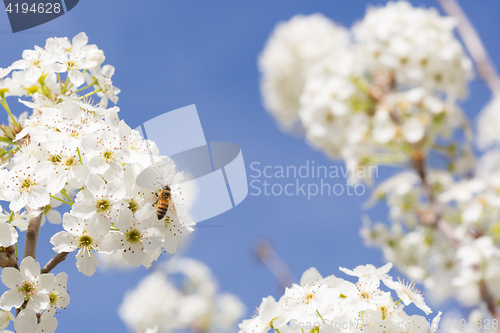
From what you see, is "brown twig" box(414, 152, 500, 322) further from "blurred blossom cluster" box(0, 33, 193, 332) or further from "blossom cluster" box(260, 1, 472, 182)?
"blurred blossom cluster" box(0, 33, 193, 332)

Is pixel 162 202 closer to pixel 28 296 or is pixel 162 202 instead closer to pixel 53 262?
pixel 53 262

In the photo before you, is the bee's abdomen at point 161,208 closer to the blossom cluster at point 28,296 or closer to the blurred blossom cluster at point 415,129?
the blossom cluster at point 28,296

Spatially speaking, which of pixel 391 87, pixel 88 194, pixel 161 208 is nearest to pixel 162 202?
pixel 161 208

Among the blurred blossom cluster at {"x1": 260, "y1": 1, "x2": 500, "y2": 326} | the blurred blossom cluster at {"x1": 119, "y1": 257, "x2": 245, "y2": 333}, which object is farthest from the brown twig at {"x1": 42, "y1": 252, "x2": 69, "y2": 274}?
the blurred blossom cluster at {"x1": 119, "y1": 257, "x2": 245, "y2": 333}

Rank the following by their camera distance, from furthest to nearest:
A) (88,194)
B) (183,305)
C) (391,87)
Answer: (183,305) → (391,87) → (88,194)

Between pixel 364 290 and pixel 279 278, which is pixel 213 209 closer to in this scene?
pixel 364 290

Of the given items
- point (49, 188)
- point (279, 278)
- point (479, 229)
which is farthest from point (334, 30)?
point (49, 188)

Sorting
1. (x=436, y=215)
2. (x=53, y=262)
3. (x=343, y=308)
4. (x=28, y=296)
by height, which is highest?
(x=53, y=262)

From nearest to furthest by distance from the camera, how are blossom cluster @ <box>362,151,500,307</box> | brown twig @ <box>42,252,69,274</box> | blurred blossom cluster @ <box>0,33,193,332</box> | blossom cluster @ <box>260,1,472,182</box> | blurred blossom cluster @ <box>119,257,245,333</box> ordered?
blurred blossom cluster @ <box>0,33,193,332</box> < brown twig @ <box>42,252,69,274</box> < blossom cluster @ <box>362,151,500,307</box> < blossom cluster @ <box>260,1,472,182</box> < blurred blossom cluster @ <box>119,257,245,333</box>
